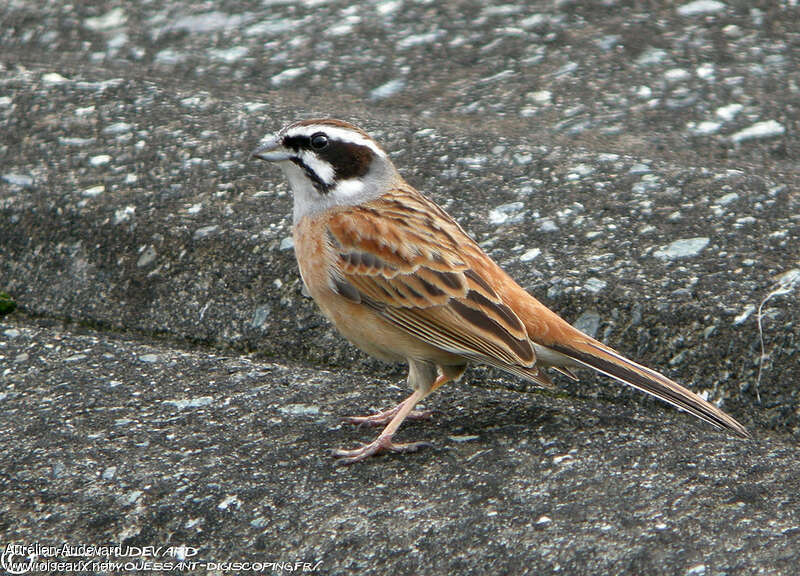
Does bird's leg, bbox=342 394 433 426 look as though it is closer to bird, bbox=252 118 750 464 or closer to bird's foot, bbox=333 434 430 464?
bird, bbox=252 118 750 464

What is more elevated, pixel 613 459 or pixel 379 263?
pixel 379 263

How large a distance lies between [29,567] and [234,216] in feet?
7.38

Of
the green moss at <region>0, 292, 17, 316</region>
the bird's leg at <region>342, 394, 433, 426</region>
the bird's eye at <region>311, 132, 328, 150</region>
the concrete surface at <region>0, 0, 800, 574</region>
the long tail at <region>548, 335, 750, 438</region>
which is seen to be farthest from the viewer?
the green moss at <region>0, 292, 17, 316</region>

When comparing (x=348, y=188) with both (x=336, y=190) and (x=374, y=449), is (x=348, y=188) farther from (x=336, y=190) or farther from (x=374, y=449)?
(x=374, y=449)

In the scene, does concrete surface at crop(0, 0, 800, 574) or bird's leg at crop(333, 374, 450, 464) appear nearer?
concrete surface at crop(0, 0, 800, 574)

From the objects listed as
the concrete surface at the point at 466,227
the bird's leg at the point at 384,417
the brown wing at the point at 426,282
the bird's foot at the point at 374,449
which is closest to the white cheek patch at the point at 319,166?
the brown wing at the point at 426,282

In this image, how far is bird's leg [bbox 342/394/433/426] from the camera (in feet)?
14.8

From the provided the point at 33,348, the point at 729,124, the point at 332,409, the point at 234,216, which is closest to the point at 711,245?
the point at 729,124

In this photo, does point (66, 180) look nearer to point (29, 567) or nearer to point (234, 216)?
point (234, 216)

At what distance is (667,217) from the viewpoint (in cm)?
530

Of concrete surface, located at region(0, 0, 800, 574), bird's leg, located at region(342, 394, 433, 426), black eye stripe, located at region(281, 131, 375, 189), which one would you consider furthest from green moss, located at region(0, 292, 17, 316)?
bird's leg, located at region(342, 394, 433, 426)

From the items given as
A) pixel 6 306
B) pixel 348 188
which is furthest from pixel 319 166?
pixel 6 306

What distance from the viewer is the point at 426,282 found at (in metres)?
4.60

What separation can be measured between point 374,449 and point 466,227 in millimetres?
1550
